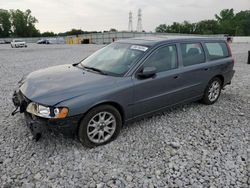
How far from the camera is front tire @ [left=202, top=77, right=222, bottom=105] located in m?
4.57

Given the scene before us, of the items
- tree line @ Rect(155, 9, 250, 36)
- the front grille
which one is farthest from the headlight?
tree line @ Rect(155, 9, 250, 36)

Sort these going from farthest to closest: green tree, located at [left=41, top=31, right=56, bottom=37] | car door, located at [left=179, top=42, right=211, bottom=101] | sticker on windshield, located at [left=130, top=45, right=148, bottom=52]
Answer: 1. green tree, located at [left=41, top=31, right=56, bottom=37]
2. car door, located at [left=179, top=42, right=211, bottom=101]
3. sticker on windshield, located at [left=130, top=45, right=148, bottom=52]

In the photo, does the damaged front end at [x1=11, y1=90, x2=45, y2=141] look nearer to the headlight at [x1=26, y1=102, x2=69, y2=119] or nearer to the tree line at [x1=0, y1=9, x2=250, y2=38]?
the headlight at [x1=26, y1=102, x2=69, y2=119]

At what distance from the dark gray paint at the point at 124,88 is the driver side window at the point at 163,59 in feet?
0.25

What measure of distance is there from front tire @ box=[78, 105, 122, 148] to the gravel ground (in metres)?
0.12

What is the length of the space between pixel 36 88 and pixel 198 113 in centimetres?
317

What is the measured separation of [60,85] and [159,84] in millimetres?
1622

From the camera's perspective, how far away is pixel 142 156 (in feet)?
9.56

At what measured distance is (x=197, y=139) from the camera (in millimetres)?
3357

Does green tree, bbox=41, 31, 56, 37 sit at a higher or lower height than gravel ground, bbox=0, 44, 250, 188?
higher

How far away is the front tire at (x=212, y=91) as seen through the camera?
4573mm

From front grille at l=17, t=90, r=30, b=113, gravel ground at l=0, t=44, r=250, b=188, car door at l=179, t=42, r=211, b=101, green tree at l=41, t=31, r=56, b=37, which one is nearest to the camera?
gravel ground at l=0, t=44, r=250, b=188

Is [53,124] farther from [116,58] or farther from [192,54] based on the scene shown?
[192,54]

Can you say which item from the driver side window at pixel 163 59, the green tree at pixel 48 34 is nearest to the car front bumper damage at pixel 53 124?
the driver side window at pixel 163 59
